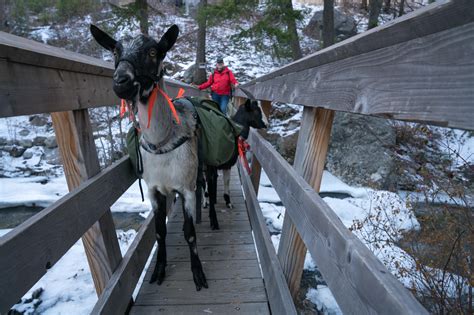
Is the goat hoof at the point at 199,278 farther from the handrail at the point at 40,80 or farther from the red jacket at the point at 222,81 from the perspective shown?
the red jacket at the point at 222,81

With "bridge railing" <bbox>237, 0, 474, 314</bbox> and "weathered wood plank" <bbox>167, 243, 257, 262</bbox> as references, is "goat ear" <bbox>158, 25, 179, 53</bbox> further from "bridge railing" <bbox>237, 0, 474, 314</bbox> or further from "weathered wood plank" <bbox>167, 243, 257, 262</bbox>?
"weathered wood plank" <bbox>167, 243, 257, 262</bbox>

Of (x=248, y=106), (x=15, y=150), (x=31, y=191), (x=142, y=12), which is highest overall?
Result: (x=142, y=12)

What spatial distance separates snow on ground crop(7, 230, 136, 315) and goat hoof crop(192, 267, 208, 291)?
2099 millimetres

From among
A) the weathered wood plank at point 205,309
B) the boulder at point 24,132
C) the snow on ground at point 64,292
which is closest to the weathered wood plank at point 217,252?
the weathered wood plank at point 205,309

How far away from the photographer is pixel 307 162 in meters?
1.89

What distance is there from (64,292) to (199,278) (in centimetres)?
274

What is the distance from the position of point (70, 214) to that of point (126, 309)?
121cm

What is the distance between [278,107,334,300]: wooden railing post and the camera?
1.79 meters

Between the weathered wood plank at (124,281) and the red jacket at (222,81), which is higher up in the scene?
the red jacket at (222,81)

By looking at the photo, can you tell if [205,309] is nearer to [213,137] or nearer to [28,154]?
[213,137]

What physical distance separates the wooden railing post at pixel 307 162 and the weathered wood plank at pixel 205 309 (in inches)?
20.3

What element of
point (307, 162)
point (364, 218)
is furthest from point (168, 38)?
point (364, 218)

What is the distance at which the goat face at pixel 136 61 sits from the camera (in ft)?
5.82

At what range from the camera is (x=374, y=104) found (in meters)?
1.02
